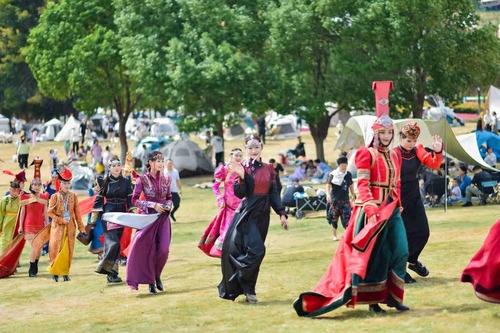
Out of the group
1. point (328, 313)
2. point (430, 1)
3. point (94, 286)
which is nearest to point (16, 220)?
point (94, 286)

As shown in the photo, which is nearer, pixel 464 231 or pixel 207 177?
pixel 464 231

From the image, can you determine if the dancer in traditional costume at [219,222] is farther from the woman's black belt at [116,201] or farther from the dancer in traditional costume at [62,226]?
the dancer in traditional costume at [62,226]

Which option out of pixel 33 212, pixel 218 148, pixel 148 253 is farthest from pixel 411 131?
pixel 218 148

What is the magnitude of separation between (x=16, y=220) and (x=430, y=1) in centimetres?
2250

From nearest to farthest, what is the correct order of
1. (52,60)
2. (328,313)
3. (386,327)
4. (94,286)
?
1. (386,327)
2. (328,313)
3. (94,286)
4. (52,60)

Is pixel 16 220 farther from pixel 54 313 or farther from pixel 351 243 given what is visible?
pixel 351 243

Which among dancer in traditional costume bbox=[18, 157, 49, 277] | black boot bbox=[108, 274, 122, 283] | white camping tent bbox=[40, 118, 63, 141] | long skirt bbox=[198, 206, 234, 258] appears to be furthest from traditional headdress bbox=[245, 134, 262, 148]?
white camping tent bbox=[40, 118, 63, 141]

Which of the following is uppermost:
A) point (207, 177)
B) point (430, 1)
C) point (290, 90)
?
point (430, 1)

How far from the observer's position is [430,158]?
13750mm

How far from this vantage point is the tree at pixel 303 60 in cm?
4228

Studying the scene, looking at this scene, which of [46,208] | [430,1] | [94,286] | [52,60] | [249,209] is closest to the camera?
[249,209]

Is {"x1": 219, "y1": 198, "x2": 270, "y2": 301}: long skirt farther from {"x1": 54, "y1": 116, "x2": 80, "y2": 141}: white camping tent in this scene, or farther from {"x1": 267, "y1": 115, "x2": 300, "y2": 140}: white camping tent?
{"x1": 54, "y1": 116, "x2": 80, "y2": 141}: white camping tent

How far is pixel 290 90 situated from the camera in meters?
44.2

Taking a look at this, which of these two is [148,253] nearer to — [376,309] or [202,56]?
[376,309]
